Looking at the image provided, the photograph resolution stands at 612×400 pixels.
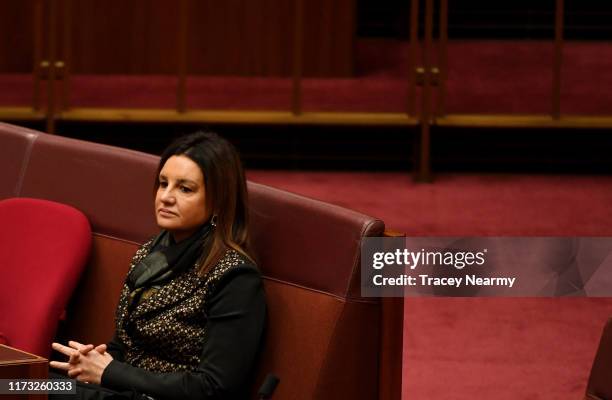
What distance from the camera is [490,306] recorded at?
158 inches

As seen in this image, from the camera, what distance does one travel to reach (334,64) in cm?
623

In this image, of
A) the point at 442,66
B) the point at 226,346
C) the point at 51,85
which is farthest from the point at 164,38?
the point at 226,346

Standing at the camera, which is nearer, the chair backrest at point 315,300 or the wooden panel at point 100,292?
the chair backrest at point 315,300

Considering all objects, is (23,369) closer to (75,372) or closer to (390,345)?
(75,372)

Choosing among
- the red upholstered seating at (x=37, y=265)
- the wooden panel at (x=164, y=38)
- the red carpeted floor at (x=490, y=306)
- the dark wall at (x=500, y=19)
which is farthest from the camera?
the dark wall at (x=500, y=19)

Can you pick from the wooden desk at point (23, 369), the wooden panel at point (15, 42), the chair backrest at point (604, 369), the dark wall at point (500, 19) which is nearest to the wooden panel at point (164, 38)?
the wooden panel at point (15, 42)

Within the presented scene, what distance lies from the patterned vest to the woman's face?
0.31 feet

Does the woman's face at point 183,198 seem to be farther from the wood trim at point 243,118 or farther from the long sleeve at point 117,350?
the wood trim at point 243,118

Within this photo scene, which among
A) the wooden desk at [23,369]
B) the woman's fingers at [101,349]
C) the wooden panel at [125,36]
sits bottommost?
the woman's fingers at [101,349]

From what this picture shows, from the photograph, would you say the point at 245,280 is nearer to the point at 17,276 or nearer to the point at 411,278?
the point at 411,278

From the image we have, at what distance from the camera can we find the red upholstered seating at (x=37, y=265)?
2838mm

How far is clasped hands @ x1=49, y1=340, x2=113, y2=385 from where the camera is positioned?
2.47 m

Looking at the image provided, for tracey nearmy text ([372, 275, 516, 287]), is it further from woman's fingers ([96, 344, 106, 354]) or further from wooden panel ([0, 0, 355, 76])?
wooden panel ([0, 0, 355, 76])

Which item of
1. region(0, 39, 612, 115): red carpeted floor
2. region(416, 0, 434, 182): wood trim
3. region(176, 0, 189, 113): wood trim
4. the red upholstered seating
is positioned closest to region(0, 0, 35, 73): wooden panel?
region(0, 39, 612, 115): red carpeted floor
